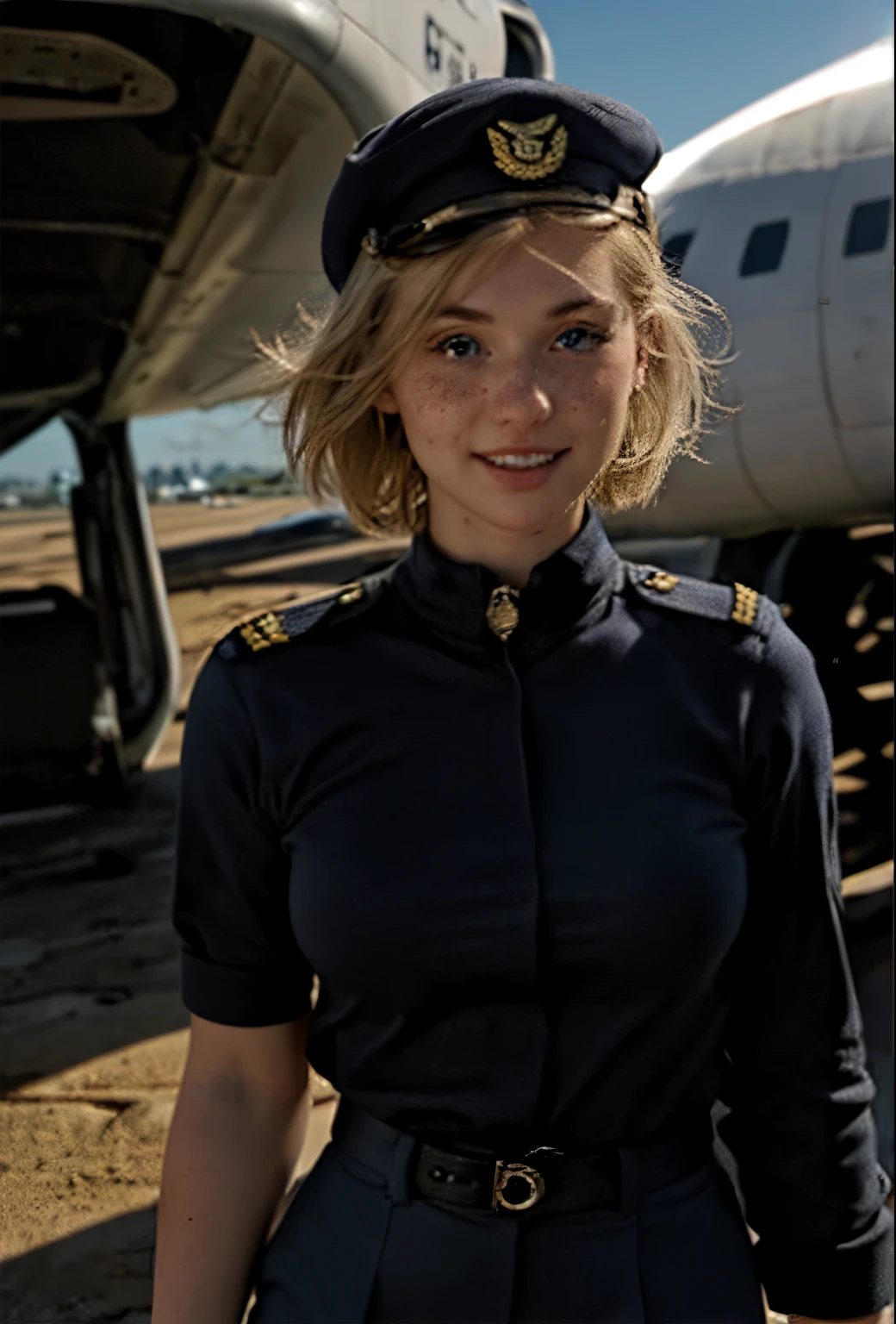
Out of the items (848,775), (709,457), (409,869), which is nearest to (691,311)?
(409,869)

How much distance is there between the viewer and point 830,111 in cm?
496

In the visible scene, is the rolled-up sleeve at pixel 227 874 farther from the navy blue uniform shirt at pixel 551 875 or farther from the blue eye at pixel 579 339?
the blue eye at pixel 579 339

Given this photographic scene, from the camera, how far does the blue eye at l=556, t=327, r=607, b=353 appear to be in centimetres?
110

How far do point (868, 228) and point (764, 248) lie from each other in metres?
0.52

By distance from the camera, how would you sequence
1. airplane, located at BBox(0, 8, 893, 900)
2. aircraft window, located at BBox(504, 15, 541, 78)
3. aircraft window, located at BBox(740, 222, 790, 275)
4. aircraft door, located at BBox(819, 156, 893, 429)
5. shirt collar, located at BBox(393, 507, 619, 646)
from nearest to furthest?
shirt collar, located at BBox(393, 507, 619, 646)
airplane, located at BBox(0, 8, 893, 900)
aircraft window, located at BBox(504, 15, 541, 78)
aircraft door, located at BBox(819, 156, 893, 429)
aircraft window, located at BBox(740, 222, 790, 275)

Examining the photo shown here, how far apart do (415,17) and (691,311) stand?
1.33 m

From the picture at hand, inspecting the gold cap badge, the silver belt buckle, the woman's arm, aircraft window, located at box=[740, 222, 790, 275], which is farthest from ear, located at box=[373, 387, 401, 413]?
aircraft window, located at box=[740, 222, 790, 275]

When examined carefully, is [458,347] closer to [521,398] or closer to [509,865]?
[521,398]

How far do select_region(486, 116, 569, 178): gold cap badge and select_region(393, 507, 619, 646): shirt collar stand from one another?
0.36 metres

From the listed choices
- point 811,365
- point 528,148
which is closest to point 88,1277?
point 528,148

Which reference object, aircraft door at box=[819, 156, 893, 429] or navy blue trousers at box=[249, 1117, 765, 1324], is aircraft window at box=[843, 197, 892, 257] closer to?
aircraft door at box=[819, 156, 893, 429]

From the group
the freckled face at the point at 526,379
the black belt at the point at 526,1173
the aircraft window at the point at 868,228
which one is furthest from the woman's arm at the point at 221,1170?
the aircraft window at the point at 868,228

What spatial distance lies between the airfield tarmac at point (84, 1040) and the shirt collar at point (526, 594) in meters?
0.36

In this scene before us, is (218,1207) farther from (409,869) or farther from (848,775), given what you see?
(848,775)
